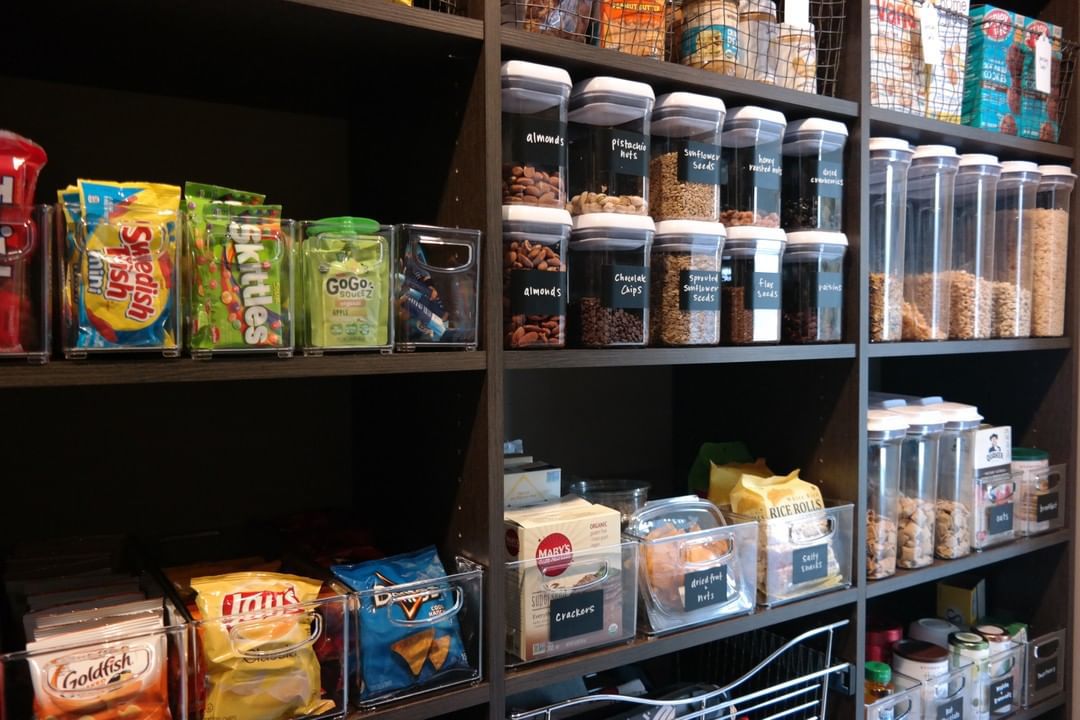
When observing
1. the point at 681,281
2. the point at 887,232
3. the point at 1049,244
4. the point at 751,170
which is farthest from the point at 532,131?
the point at 1049,244

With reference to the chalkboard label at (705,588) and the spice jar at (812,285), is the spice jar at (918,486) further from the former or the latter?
the chalkboard label at (705,588)

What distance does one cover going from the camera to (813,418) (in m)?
1.59

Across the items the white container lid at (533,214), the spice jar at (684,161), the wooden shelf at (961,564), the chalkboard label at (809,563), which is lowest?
the wooden shelf at (961,564)

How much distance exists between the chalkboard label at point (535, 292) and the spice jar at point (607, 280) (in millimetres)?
68

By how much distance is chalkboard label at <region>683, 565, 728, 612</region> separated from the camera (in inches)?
50.9

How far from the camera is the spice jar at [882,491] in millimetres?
1559

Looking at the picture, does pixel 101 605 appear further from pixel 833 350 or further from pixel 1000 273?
pixel 1000 273

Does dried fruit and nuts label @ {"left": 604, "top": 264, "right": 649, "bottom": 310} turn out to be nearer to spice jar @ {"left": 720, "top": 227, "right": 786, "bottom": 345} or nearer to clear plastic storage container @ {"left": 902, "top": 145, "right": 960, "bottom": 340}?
spice jar @ {"left": 720, "top": 227, "right": 786, "bottom": 345}

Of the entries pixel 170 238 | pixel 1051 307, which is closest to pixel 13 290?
pixel 170 238

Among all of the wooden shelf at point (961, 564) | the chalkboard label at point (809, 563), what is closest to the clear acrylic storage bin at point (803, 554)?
the chalkboard label at point (809, 563)

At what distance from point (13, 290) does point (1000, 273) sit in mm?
1809

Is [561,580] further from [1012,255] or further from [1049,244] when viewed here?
[1049,244]

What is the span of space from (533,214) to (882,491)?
0.92 metres

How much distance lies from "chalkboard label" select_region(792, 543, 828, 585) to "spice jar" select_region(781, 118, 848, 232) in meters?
0.56
